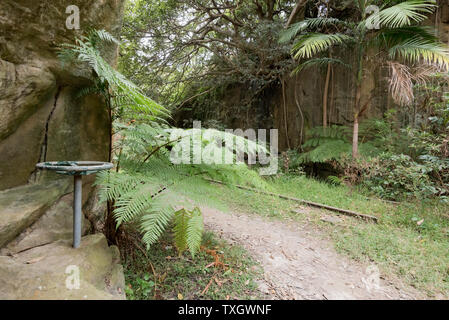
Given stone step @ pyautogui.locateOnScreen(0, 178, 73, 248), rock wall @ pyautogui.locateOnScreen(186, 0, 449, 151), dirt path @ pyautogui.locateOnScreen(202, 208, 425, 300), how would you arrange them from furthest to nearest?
1. rock wall @ pyautogui.locateOnScreen(186, 0, 449, 151)
2. dirt path @ pyautogui.locateOnScreen(202, 208, 425, 300)
3. stone step @ pyautogui.locateOnScreen(0, 178, 73, 248)

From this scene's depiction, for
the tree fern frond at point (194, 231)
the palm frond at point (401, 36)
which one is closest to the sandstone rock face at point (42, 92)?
the tree fern frond at point (194, 231)

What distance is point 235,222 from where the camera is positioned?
2.76 m

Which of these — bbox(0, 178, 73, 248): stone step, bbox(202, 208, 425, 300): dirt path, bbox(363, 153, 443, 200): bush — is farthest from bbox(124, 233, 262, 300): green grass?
bbox(363, 153, 443, 200): bush

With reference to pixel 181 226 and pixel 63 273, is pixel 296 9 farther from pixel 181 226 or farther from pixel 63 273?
pixel 63 273

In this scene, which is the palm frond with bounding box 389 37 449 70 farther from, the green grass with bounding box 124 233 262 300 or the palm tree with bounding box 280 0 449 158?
the green grass with bounding box 124 233 262 300

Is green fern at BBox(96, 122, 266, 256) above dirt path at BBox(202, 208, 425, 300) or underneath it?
above

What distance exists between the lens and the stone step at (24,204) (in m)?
1.30

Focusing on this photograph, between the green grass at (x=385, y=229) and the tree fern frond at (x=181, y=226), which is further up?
the tree fern frond at (x=181, y=226)

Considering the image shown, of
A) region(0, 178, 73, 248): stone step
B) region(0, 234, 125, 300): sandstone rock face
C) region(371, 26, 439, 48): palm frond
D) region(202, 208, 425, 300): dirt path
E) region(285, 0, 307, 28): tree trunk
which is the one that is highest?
region(285, 0, 307, 28): tree trunk

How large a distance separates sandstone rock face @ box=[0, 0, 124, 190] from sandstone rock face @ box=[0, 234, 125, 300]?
0.52 meters

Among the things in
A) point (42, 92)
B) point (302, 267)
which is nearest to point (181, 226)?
point (302, 267)

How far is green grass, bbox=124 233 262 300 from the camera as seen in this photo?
1.46m

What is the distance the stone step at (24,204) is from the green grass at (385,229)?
1.06 meters

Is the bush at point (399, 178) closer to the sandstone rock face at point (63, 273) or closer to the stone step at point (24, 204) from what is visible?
the sandstone rock face at point (63, 273)
